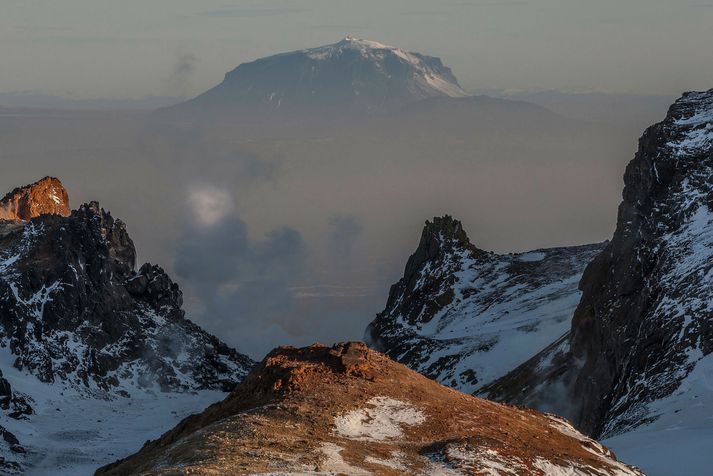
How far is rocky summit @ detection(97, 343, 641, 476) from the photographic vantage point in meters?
72.5

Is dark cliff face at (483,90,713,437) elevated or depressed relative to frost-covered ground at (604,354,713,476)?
elevated

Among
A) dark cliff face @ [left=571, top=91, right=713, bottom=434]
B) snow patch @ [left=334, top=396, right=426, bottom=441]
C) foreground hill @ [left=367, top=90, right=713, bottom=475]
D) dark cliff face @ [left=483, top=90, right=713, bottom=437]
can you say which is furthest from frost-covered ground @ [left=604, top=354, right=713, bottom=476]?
snow patch @ [left=334, top=396, right=426, bottom=441]

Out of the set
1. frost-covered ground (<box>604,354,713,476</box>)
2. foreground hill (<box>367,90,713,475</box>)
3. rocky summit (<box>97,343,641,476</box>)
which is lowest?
rocky summit (<box>97,343,641,476</box>)

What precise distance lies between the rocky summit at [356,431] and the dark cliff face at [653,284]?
4026cm

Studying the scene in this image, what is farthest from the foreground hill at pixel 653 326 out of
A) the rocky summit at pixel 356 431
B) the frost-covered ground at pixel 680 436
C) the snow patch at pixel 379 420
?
the snow patch at pixel 379 420

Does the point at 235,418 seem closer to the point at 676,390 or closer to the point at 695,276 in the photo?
the point at 676,390

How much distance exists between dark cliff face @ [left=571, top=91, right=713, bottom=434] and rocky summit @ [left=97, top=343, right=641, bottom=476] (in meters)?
40.3

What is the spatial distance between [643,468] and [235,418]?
120 ft

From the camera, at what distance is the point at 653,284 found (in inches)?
6029

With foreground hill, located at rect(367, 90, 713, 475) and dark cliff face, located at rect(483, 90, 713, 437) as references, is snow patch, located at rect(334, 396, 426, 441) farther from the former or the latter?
dark cliff face, located at rect(483, 90, 713, 437)

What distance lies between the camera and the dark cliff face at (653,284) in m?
135

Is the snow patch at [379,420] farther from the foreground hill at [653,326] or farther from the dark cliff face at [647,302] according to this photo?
the dark cliff face at [647,302]

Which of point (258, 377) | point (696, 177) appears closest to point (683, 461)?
point (258, 377)

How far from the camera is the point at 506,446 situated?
266 feet
